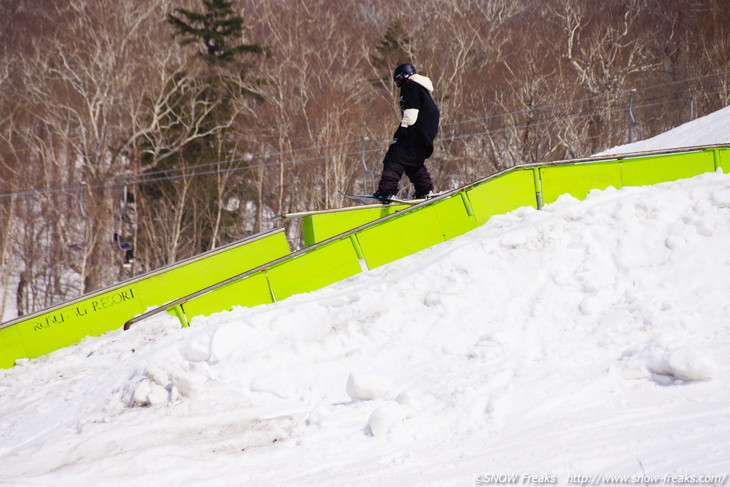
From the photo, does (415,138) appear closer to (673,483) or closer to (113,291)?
(113,291)

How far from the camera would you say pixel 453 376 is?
5023 mm

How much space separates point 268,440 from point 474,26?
46.2 metres

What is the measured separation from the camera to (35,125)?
36531mm

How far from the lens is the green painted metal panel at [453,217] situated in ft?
26.1

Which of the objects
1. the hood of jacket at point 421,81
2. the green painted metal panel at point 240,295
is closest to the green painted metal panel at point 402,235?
the green painted metal panel at point 240,295

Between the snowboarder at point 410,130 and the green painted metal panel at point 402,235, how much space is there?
0.97 m

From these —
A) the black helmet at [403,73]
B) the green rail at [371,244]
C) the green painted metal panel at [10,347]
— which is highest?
the black helmet at [403,73]

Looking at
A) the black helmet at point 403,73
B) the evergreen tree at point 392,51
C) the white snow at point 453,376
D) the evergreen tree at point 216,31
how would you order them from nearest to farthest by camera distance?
the white snow at point 453,376, the black helmet at point 403,73, the evergreen tree at point 216,31, the evergreen tree at point 392,51

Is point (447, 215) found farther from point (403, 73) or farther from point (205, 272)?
point (205, 272)

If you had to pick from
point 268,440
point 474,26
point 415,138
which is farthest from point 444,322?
point 474,26

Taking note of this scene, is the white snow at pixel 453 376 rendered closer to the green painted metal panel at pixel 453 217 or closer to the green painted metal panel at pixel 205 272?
the green painted metal panel at pixel 453 217

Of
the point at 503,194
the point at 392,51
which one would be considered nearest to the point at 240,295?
the point at 503,194

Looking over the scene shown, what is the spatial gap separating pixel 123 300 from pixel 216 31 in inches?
1172

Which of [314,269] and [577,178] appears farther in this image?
[577,178]
